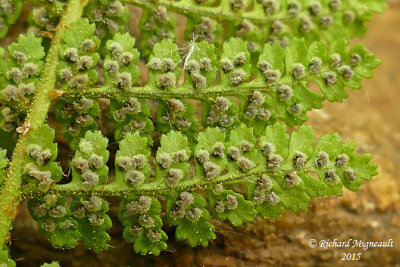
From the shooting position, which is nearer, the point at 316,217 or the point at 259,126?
the point at 259,126

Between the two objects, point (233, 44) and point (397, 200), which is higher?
point (233, 44)

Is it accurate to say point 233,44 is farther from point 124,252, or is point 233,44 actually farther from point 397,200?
point 397,200

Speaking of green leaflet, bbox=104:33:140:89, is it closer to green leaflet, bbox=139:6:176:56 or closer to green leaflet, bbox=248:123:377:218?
green leaflet, bbox=139:6:176:56

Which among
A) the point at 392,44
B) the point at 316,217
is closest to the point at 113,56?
the point at 316,217

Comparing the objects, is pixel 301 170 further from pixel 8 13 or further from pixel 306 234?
pixel 8 13

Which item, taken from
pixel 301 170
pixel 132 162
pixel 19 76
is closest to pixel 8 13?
pixel 19 76

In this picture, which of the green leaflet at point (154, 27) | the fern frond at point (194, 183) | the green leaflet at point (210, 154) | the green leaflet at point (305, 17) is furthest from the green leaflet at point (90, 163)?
the green leaflet at point (305, 17)
